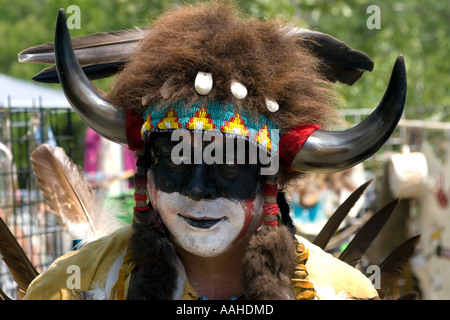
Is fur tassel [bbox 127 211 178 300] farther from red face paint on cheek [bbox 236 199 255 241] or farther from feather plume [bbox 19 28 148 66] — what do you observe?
feather plume [bbox 19 28 148 66]

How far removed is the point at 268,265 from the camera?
2.77 metres

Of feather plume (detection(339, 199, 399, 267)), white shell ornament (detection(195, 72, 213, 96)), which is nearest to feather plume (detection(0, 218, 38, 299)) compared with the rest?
white shell ornament (detection(195, 72, 213, 96))

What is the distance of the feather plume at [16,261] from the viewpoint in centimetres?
335

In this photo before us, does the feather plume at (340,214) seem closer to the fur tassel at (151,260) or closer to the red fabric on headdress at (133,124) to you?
the fur tassel at (151,260)

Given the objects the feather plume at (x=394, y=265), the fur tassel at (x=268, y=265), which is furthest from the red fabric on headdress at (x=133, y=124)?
the feather plume at (x=394, y=265)

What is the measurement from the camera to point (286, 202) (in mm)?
3053

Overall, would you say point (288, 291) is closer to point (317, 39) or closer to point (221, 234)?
point (221, 234)

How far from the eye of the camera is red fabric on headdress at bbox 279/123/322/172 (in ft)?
9.04

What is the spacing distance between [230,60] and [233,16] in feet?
1.05

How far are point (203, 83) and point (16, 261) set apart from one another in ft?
4.79

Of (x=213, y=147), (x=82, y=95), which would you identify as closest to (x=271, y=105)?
(x=213, y=147)

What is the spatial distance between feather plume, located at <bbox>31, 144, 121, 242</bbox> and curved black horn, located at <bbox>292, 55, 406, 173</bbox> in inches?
53.6

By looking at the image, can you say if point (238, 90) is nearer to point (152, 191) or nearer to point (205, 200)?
point (205, 200)
